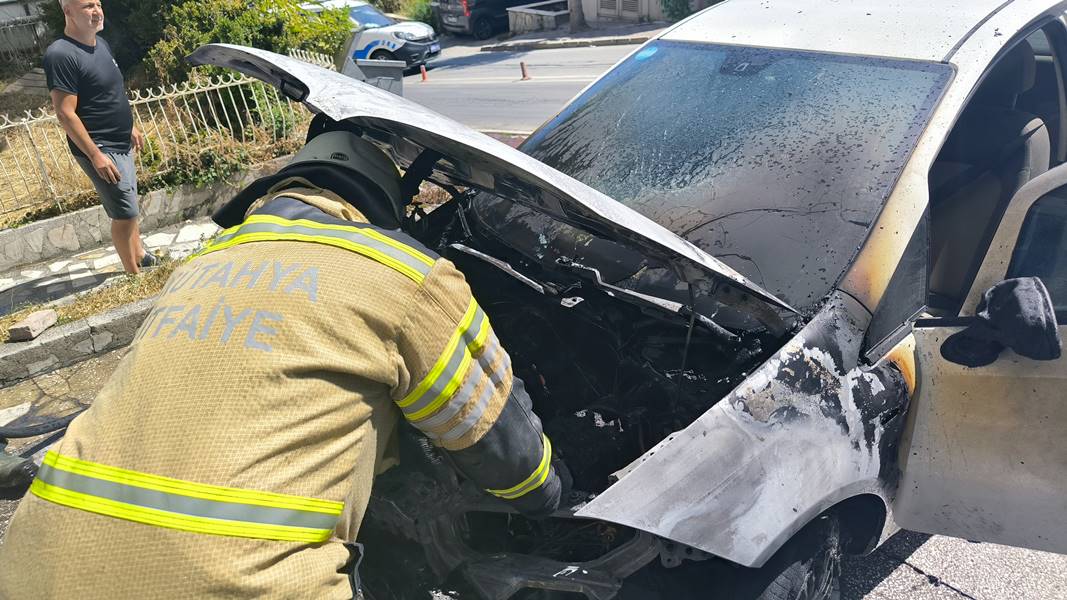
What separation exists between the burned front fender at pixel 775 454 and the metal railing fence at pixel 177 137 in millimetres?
5769

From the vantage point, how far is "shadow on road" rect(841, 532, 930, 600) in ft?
8.15

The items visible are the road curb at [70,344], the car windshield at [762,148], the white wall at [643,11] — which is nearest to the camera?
the car windshield at [762,148]

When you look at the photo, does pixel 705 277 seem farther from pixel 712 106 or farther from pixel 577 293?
pixel 712 106

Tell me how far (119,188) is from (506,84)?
8.97 m

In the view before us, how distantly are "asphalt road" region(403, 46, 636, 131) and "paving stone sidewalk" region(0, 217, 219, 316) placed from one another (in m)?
4.32

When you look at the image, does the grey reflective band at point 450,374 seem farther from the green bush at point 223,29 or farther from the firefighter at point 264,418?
the green bush at point 223,29

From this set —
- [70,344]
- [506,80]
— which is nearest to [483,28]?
[506,80]

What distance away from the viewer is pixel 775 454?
1.76 m

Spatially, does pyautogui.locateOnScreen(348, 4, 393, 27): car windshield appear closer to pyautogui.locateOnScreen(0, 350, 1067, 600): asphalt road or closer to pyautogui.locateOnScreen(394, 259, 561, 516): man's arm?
pyautogui.locateOnScreen(0, 350, 1067, 600): asphalt road

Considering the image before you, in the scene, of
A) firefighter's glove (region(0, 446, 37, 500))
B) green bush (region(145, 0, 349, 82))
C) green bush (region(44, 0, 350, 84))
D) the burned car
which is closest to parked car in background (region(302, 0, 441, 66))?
green bush (region(44, 0, 350, 84))

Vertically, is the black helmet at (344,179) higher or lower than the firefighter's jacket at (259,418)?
higher

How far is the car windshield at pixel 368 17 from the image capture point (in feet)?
47.5

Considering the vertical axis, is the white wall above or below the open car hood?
below

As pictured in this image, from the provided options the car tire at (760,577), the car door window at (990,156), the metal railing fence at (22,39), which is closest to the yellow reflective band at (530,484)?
the car tire at (760,577)
